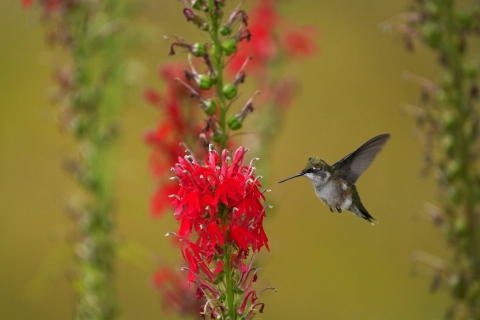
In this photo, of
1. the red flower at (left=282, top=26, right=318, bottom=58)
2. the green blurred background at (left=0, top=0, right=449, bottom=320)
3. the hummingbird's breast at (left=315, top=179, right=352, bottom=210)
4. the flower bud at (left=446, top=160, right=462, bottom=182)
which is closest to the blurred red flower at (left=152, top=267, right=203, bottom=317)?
the hummingbird's breast at (left=315, top=179, right=352, bottom=210)

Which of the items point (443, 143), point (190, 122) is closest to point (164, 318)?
point (190, 122)

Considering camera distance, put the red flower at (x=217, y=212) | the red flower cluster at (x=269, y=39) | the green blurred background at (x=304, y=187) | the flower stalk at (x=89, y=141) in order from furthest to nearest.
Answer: the green blurred background at (x=304, y=187), the red flower cluster at (x=269, y=39), the flower stalk at (x=89, y=141), the red flower at (x=217, y=212)

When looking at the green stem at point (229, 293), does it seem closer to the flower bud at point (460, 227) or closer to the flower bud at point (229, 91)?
the flower bud at point (229, 91)

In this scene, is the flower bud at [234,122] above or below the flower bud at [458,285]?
above

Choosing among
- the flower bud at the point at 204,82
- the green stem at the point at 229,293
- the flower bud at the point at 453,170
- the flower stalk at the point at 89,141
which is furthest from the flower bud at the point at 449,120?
the flower stalk at the point at 89,141

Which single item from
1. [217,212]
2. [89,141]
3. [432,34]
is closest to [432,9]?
[432,34]

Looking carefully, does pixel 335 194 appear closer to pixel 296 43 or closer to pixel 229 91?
pixel 229 91
